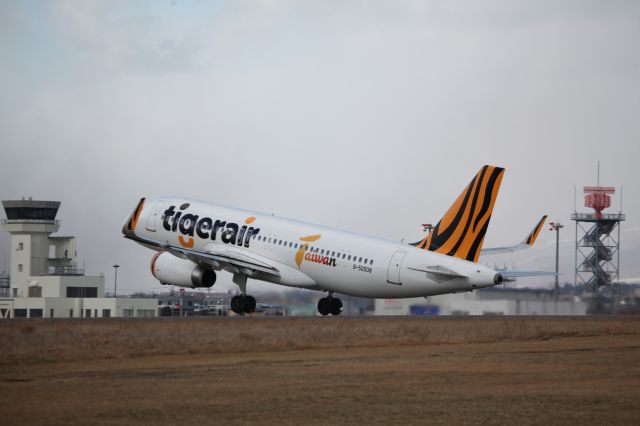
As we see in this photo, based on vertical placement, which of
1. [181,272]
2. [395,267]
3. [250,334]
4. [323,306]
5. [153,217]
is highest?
[153,217]

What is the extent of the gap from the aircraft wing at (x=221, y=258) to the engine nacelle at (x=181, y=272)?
0.56 m

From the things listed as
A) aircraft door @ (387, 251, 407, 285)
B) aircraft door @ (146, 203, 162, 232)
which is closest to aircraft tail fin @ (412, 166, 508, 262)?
aircraft door @ (387, 251, 407, 285)

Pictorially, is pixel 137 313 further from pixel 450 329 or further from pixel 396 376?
pixel 396 376

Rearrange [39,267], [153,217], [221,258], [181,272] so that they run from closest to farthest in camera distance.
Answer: [221,258] < [181,272] < [153,217] < [39,267]

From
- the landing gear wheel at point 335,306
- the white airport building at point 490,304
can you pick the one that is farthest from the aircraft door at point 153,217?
the white airport building at point 490,304

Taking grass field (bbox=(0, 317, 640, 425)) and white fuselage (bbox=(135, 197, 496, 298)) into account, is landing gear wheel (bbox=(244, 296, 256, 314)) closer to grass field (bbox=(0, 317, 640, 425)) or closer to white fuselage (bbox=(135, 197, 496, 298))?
white fuselage (bbox=(135, 197, 496, 298))

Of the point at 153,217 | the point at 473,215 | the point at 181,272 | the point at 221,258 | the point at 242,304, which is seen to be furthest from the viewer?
the point at 153,217

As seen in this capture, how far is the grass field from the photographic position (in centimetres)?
2292

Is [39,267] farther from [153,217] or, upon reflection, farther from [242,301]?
[242,301]

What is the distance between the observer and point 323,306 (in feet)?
190

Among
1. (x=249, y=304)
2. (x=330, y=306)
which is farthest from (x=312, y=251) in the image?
(x=249, y=304)

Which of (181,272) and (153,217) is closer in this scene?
(181,272)

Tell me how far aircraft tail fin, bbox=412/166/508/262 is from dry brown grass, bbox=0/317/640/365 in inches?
134

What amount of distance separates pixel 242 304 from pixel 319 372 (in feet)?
87.6
